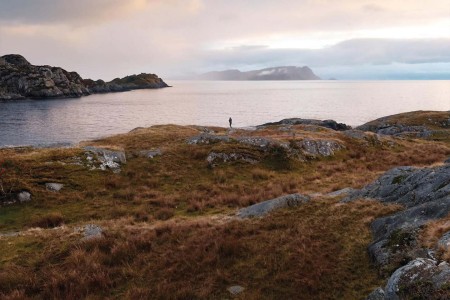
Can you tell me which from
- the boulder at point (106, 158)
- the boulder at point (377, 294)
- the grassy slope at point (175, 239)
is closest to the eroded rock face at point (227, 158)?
the grassy slope at point (175, 239)

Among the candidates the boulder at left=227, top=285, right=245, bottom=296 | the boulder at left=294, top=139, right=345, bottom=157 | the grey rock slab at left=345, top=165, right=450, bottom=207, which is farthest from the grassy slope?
the boulder at left=294, top=139, right=345, bottom=157

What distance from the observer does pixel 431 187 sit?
17938 millimetres

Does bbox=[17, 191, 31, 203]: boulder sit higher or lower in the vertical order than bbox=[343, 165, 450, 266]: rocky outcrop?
lower

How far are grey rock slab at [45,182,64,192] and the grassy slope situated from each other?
22.3 inches

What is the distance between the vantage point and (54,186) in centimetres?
3139

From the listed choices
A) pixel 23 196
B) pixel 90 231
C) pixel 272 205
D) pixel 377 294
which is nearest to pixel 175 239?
pixel 90 231

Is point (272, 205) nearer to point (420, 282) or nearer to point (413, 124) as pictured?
point (420, 282)

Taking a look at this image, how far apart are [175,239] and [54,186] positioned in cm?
1875

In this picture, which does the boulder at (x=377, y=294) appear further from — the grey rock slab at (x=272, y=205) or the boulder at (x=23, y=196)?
the boulder at (x=23, y=196)

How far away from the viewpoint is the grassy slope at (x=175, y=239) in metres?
13.1

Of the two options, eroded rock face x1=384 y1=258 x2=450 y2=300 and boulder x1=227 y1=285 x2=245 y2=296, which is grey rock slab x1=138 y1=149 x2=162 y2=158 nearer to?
boulder x1=227 y1=285 x2=245 y2=296

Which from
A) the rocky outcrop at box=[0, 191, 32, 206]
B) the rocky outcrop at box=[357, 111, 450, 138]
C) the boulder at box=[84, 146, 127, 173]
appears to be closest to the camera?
the rocky outcrop at box=[0, 191, 32, 206]

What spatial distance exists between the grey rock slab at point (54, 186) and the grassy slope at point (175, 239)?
0.57 m

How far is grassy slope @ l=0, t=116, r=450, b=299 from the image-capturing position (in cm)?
1305
